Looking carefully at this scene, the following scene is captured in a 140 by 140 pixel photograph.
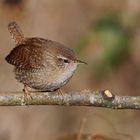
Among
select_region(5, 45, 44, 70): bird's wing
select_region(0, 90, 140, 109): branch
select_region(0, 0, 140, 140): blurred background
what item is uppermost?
select_region(5, 45, 44, 70): bird's wing

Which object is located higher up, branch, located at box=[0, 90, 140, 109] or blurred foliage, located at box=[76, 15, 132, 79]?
branch, located at box=[0, 90, 140, 109]

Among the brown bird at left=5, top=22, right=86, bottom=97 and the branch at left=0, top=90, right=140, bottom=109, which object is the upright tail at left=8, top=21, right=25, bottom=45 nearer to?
the brown bird at left=5, top=22, right=86, bottom=97

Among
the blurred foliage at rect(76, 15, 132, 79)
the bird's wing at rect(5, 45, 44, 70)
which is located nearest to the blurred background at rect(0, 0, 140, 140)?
the blurred foliage at rect(76, 15, 132, 79)

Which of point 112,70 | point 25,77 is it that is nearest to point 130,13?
point 112,70

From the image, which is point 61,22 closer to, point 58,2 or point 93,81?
point 58,2

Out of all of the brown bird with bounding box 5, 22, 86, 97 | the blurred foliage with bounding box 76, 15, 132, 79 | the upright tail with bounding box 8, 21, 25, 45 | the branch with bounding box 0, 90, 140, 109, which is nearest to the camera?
the branch with bounding box 0, 90, 140, 109

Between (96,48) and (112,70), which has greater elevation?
(96,48)

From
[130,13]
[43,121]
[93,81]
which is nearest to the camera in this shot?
[130,13]

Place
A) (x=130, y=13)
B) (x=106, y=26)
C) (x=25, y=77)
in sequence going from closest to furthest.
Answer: (x=25, y=77) → (x=106, y=26) → (x=130, y=13)
